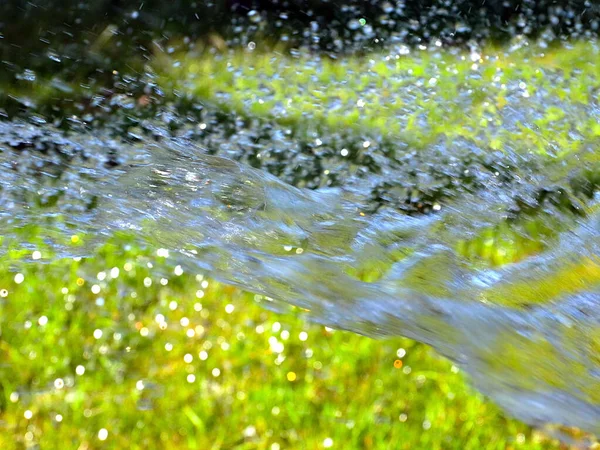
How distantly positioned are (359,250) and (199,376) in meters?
0.54

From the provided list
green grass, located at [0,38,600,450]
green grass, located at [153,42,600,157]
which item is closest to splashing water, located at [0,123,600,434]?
green grass, located at [0,38,600,450]

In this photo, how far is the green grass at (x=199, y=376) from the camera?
6.19 ft

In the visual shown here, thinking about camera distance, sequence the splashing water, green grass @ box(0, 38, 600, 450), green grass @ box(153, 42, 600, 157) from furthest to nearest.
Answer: green grass @ box(153, 42, 600, 157) → green grass @ box(0, 38, 600, 450) → the splashing water

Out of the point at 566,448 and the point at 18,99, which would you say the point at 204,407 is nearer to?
the point at 566,448

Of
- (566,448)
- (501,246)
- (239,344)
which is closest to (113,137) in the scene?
(239,344)

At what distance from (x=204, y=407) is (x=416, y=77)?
175cm

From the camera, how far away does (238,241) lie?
207 centimetres

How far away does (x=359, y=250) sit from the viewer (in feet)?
6.99

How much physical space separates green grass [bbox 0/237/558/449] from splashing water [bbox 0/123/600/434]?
0.15 metres

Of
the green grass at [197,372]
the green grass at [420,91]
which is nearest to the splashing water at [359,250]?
the green grass at [197,372]

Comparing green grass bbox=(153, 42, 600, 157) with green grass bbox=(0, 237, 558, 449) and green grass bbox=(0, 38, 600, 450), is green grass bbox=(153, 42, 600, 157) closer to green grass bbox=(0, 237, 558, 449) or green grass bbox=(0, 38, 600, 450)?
green grass bbox=(0, 38, 600, 450)

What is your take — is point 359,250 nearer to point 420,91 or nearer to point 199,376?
point 199,376

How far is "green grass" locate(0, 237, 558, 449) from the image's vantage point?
1.89 metres

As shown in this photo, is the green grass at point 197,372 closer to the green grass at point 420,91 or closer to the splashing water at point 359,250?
the splashing water at point 359,250
